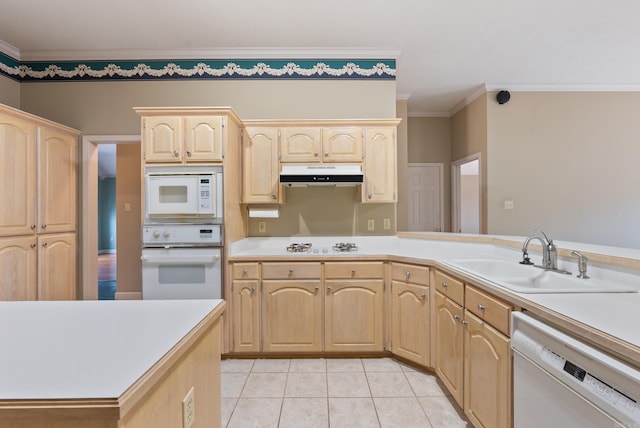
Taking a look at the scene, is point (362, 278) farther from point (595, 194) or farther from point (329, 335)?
point (595, 194)

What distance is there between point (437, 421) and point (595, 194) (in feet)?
12.3

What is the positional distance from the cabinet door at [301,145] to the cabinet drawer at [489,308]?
70.1 inches

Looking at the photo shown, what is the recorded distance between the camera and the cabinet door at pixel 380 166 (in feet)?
9.57

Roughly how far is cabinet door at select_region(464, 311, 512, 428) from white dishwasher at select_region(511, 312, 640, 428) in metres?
0.07

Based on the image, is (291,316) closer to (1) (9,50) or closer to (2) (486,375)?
(2) (486,375)

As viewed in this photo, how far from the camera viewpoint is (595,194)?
3867 mm

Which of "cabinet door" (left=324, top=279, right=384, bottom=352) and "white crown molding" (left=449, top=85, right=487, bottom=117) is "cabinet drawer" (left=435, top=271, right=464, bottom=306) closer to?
"cabinet door" (left=324, top=279, right=384, bottom=352)

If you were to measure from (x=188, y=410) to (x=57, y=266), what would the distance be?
272 centimetres

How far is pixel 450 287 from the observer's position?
1952mm

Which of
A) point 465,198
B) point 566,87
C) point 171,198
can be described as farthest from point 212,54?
point 465,198

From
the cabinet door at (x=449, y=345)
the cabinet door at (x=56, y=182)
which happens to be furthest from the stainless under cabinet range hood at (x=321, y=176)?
the cabinet door at (x=56, y=182)

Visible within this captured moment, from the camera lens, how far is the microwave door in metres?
2.49

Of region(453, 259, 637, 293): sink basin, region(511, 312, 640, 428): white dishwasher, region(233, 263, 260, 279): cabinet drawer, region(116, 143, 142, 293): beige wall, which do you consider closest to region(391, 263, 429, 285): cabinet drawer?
region(453, 259, 637, 293): sink basin

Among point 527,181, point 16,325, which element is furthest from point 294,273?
point 527,181
